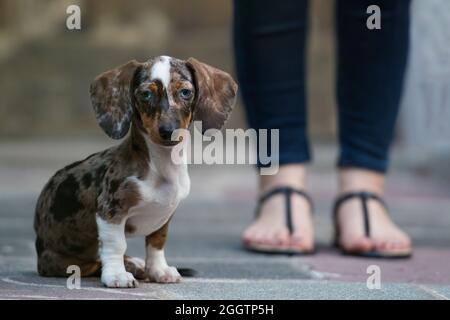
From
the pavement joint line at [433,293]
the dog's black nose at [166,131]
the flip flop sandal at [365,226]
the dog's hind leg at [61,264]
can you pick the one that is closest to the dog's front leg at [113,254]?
the dog's hind leg at [61,264]

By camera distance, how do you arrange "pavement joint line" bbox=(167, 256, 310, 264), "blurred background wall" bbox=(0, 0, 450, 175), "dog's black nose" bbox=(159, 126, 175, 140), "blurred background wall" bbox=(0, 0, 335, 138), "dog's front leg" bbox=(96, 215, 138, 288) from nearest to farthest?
1. "dog's black nose" bbox=(159, 126, 175, 140)
2. "dog's front leg" bbox=(96, 215, 138, 288)
3. "pavement joint line" bbox=(167, 256, 310, 264)
4. "blurred background wall" bbox=(0, 0, 450, 175)
5. "blurred background wall" bbox=(0, 0, 335, 138)

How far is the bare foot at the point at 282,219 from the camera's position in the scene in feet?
8.09

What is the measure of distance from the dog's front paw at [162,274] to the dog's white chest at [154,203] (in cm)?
8

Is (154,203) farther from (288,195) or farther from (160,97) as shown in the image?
(288,195)

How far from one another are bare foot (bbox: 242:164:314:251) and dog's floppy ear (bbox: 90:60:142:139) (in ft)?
3.27

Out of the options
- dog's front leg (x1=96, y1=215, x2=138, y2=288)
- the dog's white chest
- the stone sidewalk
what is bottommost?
the stone sidewalk

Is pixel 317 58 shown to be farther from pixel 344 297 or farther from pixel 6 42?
pixel 344 297

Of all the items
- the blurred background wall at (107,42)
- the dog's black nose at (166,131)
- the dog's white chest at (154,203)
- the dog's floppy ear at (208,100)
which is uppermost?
the blurred background wall at (107,42)

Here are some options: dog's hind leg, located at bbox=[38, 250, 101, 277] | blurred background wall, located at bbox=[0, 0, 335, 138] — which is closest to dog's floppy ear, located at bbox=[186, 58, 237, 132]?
dog's hind leg, located at bbox=[38, 250, 101, 277]

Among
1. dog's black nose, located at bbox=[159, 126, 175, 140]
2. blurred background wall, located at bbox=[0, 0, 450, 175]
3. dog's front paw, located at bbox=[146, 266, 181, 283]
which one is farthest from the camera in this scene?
blurred background wall, located at bbox=[0, 0, 450, 175]

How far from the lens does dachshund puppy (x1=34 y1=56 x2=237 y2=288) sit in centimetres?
154

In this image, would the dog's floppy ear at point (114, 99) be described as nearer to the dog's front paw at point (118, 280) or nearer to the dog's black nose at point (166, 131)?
the dog's black nose at point (166, 131)

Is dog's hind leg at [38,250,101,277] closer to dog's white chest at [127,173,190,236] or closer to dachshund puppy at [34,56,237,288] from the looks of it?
dachshund puppy at [34,56,237,288]

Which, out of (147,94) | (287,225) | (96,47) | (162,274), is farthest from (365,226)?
(96,47)
